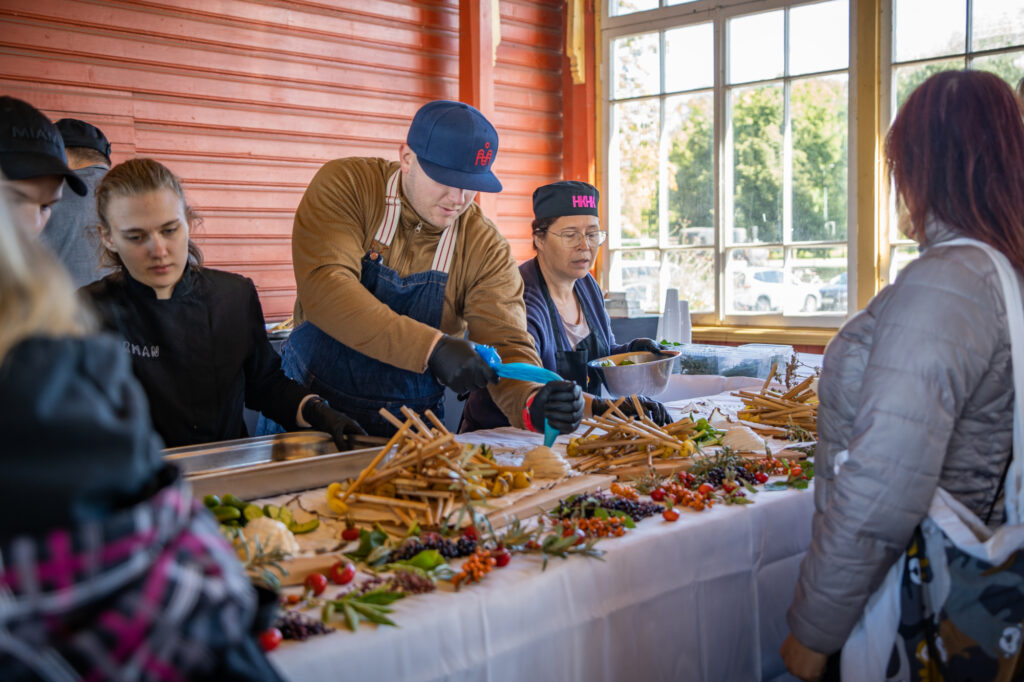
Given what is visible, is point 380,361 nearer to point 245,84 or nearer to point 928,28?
point 245,84

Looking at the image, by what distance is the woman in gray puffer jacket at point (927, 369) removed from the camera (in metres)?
1.36

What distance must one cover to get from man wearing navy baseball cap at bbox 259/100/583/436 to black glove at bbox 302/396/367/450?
9.0 inches

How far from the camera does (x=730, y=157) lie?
22.9ft

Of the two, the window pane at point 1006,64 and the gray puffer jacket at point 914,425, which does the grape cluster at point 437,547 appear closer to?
the gray puffer jacket at point 914,425

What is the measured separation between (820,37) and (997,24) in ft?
3.92

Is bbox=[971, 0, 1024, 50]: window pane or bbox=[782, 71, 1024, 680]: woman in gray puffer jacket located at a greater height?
bbox=[971, 0, 1024, 50]: window pane

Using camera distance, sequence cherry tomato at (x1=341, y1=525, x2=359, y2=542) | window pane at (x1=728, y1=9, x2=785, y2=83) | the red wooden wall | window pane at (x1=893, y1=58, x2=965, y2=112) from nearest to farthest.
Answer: cherry tomato at (x1=341, y1=525, x2=359, y2=542)
the red wooden wall
window pane at (x1=893, y1=58, x2=965, y2=112)
window pane at (x1=728, y1=9, x2=785, y2=83)

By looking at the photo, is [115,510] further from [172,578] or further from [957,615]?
[957,615]

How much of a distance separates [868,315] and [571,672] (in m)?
0.83

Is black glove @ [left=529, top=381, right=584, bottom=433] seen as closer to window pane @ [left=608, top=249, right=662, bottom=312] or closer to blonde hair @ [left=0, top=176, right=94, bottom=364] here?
blonde hair @ [left=0, top=176, right=94, bottom=364]

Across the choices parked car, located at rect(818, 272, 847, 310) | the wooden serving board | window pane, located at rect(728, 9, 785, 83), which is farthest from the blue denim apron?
window pane, located at rect(728, 9, 785, 83)

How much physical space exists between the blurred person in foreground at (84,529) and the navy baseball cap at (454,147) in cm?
186

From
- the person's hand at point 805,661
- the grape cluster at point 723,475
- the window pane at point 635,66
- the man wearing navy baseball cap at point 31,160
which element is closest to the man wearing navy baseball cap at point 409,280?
the grape cluster at point 723,475

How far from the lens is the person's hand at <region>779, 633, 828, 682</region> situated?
151 centimetres
